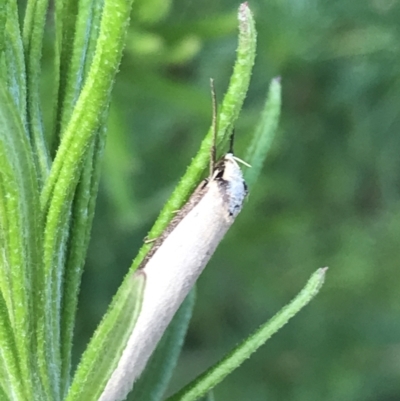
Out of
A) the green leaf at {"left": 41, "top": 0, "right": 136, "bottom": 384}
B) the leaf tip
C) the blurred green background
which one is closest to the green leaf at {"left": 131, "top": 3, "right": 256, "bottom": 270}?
the leaf tip

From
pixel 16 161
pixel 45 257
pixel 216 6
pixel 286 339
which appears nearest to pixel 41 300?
pixel 45 257

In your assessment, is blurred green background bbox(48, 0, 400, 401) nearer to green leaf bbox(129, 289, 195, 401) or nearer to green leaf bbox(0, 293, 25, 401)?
green leaf bbox(129, 289, 195, 401)

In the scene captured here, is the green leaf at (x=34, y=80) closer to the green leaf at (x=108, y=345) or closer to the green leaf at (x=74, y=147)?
the green leaf at (x=74, y=147)

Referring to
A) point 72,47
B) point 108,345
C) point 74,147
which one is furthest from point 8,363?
point 72,47

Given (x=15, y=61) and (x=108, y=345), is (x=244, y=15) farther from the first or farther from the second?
(x=108, y=345)

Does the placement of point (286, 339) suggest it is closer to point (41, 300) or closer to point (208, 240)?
point (208, 240)
